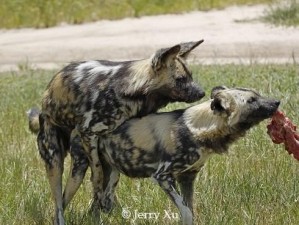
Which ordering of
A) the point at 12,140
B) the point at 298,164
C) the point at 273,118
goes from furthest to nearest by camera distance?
the point at 12,140, the point at 298,164, the point at 273,118

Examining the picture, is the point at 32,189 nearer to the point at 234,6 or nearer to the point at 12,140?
the point at 12,140

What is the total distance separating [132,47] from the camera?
1569 cm

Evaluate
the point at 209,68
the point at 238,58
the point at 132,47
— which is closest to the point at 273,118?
the point at 209,68

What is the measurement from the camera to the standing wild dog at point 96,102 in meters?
5.38

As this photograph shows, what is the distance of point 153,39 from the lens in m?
16.1

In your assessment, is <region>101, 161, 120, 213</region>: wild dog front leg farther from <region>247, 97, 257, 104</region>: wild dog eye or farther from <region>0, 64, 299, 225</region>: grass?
<region>247, 97, 257, 104</region>: wild dog eye

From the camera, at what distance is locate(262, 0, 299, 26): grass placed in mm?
15648

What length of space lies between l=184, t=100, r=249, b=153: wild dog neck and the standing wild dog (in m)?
0.18

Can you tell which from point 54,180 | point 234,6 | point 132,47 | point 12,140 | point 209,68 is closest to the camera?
point 54,180

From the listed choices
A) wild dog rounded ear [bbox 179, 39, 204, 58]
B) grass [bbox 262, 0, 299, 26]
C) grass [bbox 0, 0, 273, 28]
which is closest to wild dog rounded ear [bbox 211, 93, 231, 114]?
wild dog rounded ear [bbox 179, 39, 204, 58]

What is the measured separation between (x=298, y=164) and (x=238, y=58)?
7.55 meters

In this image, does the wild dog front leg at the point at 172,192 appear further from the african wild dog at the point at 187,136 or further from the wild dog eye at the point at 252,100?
the wild dog eye at the point at 252,100

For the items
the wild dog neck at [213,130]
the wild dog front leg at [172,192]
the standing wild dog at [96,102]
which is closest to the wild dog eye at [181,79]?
the standing wild dog at [96,102]

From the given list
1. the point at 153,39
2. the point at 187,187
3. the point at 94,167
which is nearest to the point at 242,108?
the point at 187,187
